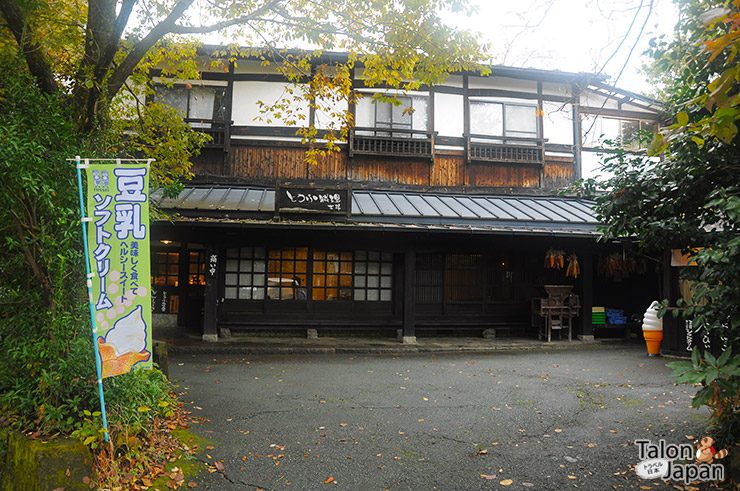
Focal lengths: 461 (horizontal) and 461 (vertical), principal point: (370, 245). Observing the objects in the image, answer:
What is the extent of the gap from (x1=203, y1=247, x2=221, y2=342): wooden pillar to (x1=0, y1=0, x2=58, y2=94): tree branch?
20.8 feet

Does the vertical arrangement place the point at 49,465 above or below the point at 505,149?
below

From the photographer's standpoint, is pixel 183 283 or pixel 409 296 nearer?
pixel 409 296

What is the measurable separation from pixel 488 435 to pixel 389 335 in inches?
284

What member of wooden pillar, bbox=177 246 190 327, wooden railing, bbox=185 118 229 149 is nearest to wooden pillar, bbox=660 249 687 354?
wooden railing, bbox=185 118 229 149

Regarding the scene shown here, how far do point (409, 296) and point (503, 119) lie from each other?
6295 millimetres

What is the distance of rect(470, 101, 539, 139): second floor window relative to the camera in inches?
543

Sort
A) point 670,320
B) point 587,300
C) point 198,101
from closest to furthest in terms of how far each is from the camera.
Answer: point 670,320, point 587,300, point 198,101

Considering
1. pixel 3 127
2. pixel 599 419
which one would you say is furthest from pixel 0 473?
pixel 599 419

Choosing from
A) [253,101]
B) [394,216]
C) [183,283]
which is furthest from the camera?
[183,283]

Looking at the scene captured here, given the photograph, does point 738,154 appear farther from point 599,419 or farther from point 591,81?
point 599,419

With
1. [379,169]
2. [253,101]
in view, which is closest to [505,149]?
[379,169]

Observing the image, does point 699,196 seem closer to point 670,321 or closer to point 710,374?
point 710,374

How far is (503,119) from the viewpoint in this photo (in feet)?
45.3

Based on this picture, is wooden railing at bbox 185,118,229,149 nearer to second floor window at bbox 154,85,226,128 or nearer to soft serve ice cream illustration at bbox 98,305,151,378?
second floor window at bbox 154,85,226,128
